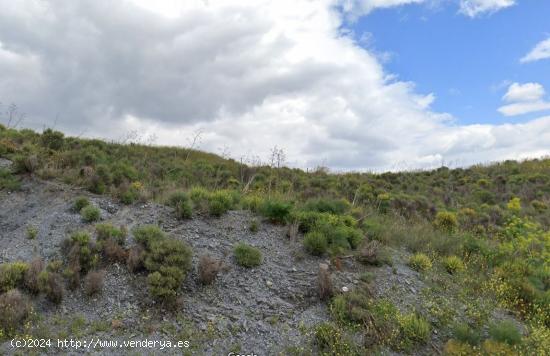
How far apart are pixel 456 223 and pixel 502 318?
4505 mm

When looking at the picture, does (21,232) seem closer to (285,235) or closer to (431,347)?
(285,235)

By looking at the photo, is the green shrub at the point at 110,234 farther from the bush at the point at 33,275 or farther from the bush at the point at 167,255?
the bush at the point at 33,275

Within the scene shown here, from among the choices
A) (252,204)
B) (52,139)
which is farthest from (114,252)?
(52,139)

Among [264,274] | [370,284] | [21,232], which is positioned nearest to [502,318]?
[370,284]

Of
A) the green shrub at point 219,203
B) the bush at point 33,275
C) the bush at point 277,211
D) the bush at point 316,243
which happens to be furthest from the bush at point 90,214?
the bush at point 316,243

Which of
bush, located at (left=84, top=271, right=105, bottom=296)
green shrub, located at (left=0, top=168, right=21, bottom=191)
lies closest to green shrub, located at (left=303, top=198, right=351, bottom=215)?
bush, located at (left=84, top=271, right=105, bottom=296)

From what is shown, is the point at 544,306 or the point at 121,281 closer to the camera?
the point at 121,281

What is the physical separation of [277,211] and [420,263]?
3029 mm

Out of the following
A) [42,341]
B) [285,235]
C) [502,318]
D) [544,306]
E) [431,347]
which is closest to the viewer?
[42,341]

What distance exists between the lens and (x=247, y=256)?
23.0 feet

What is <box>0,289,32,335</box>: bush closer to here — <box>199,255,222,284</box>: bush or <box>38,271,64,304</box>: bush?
<box>38,271,64,304</box>: bush

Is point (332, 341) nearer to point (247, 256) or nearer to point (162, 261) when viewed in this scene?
point (247, 256)

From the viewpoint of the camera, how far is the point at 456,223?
10.6 meters

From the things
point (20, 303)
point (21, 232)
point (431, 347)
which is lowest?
point (431, 347)
